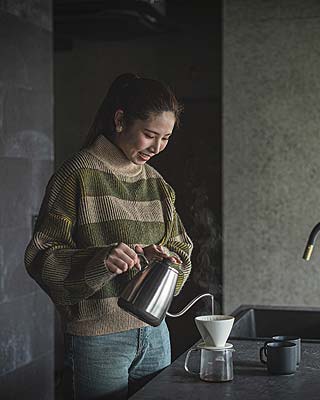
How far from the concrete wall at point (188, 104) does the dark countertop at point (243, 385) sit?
81.6 inches

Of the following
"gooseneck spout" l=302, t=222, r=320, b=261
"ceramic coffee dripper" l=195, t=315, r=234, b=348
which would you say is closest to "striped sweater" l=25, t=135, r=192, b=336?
"ceramic coffee dripper" l=195, t=315, r=234, b=348

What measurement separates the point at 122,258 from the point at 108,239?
22cm

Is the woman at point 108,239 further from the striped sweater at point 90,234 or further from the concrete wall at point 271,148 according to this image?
the concrete wall at point 271,148

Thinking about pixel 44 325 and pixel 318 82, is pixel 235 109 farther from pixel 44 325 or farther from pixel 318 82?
pixel 44 325

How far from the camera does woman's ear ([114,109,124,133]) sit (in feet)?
6.75

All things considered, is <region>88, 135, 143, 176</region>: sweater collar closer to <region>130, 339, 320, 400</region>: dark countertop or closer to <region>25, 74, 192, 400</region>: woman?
<region>25, 74, 192, 400</region>: woman

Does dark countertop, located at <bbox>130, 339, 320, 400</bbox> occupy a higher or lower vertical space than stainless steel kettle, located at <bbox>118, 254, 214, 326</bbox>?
→ lower

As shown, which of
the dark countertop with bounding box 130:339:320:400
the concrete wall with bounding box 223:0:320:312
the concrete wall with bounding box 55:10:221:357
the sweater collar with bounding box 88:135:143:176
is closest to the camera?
the dark countertop with bounding box 130:339:320:400

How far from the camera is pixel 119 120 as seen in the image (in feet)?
6.78

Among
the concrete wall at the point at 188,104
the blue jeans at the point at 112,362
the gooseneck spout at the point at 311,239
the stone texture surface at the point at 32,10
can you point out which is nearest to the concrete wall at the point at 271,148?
the concrete wall at the point at 188,104

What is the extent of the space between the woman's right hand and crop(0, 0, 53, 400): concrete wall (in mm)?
1286

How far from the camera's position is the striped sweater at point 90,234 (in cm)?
185

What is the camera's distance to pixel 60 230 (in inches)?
73.6

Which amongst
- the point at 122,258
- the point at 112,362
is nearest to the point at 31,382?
the point at 112,362
